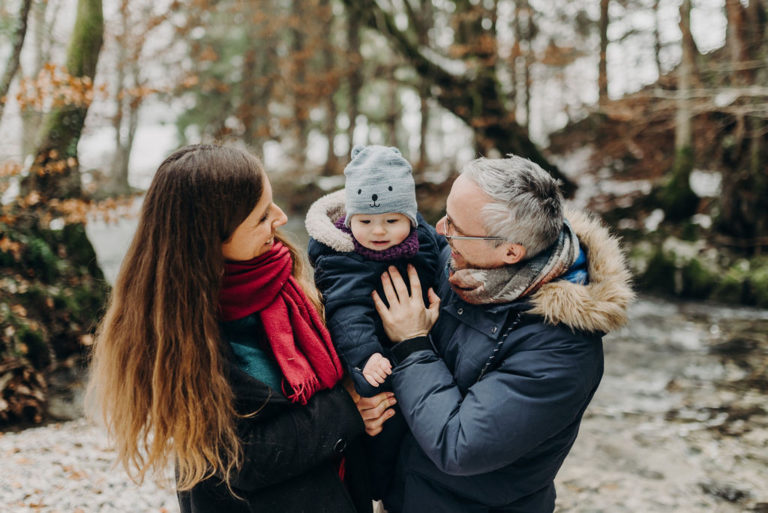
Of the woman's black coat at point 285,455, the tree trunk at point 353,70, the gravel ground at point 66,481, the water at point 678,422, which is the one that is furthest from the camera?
the tree trunk at point 353,70

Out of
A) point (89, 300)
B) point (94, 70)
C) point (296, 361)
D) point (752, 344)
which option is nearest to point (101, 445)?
point (89, 300)

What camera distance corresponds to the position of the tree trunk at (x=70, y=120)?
19.3 ft

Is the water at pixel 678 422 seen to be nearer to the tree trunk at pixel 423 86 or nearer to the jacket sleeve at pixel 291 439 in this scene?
the jacket sleeve at pixel 291 439

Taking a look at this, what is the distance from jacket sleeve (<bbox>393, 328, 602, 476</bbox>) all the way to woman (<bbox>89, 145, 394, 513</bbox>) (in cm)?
28

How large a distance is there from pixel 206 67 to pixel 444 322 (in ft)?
65.8

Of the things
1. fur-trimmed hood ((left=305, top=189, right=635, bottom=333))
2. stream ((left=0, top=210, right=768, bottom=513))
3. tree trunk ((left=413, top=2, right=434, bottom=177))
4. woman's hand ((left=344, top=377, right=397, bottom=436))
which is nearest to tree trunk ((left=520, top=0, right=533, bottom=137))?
tree trunk ((left=413, top=2, right=434, bottom=177))

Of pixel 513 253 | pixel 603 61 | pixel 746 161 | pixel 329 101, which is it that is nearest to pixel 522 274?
pixel 513 253

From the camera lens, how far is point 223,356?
71.6 inches

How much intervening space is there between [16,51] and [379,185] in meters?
4.88

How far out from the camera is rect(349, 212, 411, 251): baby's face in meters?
2.15

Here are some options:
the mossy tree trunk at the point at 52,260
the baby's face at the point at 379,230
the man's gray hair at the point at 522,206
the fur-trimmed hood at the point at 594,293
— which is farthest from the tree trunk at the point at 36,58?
the fur-trimmed hood at the point at 594,293

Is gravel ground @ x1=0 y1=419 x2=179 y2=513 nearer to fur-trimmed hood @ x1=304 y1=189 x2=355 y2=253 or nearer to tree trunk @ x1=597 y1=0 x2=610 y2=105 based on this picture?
fur-trimmed hood @ x1=304 y1=189 x2=355 y2=253

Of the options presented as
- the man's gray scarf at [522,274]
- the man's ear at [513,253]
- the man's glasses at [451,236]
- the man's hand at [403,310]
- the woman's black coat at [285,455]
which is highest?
the man's glasses at [451,236]

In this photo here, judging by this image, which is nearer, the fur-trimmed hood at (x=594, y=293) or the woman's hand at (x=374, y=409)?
the fur-trimmed hood at (x=594, y=293)
